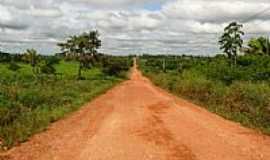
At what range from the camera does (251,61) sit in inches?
1634

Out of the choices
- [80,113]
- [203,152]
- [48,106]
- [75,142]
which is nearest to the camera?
[203,152]

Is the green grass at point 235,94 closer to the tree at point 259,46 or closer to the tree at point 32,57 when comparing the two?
the tree at point 259,46

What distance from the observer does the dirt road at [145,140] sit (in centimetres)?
1070

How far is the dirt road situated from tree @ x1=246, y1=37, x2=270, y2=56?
3391 cm

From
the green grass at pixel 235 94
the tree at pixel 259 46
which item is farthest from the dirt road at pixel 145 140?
the tree at pixel 259 46

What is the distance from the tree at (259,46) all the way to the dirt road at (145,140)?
111ft

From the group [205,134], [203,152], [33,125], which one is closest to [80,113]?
[33,125]

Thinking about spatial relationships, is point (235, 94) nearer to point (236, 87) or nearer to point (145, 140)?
point (236, 87)

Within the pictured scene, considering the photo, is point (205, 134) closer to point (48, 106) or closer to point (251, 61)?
point (48, 106)

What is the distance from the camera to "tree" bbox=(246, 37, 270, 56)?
50741mm

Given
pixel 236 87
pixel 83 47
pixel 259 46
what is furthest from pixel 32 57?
pixel 236 87

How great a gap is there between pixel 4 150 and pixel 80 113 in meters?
9.78

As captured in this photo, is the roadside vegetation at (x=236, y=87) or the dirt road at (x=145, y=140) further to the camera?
the roadside vegetation at (x=236, y=87)

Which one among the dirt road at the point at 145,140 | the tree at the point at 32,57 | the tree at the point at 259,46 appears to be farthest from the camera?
the tree at the point at 32,57
